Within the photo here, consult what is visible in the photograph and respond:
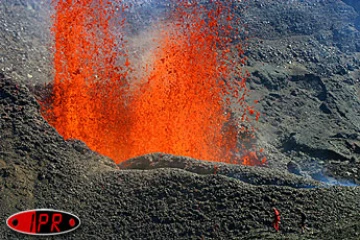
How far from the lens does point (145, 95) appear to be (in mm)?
15508

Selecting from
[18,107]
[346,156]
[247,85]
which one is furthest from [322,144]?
[18,107]

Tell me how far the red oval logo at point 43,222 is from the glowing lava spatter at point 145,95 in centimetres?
488

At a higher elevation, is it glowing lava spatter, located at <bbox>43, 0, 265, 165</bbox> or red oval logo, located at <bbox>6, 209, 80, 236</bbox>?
glowing lava spatter, located at <bbox>43, 0, 265, 165</bbox>

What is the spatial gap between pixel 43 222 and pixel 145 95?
7949mm

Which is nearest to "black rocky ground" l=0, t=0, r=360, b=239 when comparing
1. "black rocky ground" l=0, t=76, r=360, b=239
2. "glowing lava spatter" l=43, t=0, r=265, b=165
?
"black rocky ground" l=0, t=76, r=360, b=239

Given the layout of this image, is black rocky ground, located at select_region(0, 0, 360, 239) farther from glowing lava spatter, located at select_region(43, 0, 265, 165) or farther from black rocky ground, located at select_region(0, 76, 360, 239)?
glowing lava spatter, located at select_region(43, 0, 265, 165)

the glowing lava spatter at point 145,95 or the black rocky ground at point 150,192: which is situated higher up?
the glowing lava spatter at point 145,95

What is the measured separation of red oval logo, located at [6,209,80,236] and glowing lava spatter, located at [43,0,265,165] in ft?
16.0

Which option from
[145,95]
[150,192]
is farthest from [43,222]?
[145,95]

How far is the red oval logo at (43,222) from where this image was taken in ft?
25.6

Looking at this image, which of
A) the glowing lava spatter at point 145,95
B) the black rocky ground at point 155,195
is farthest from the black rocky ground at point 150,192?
the glowing lava spatter at point 145,95

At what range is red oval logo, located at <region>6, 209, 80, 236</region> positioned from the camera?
7.80 m

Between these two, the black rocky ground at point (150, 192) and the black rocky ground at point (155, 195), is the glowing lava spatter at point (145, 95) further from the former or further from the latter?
the black rocky ground at point (155, 195)

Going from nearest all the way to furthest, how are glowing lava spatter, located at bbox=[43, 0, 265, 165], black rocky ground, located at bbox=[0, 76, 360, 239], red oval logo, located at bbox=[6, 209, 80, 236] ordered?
1. red oval logo, located at bbox=[6, 209, 80, 236]
2. black rocky ground, located at bbox=[0, 76, 360, 239]
3. glowing lava spatter, located at bbox=[43, 0, 265, 165]
